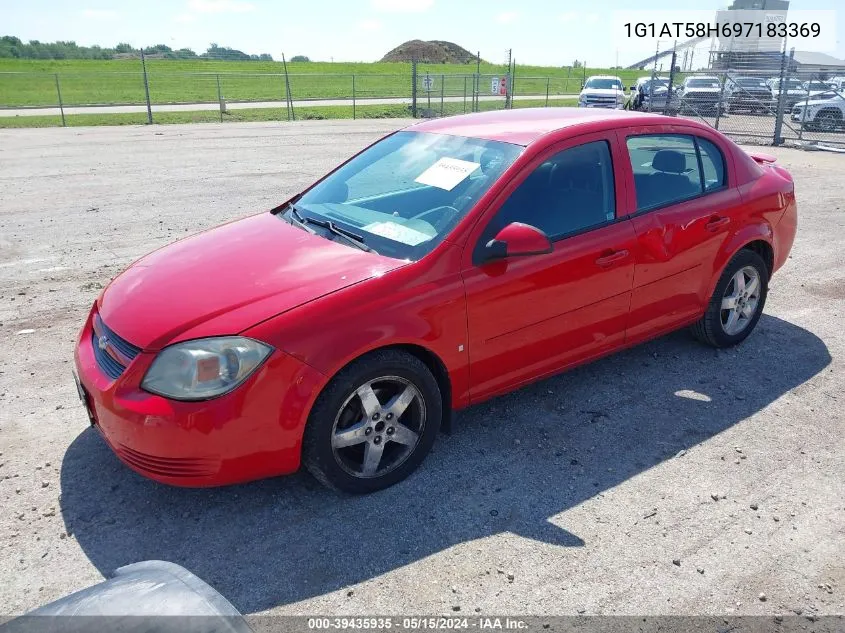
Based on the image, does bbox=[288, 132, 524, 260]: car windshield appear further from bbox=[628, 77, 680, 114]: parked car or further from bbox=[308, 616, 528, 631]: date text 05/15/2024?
bbox=[628, 77, 680, 114]: parked car

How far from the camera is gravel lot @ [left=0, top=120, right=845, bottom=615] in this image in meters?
2.77

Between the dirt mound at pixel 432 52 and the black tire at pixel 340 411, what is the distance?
370ft

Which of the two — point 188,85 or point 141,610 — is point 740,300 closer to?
point 141,610

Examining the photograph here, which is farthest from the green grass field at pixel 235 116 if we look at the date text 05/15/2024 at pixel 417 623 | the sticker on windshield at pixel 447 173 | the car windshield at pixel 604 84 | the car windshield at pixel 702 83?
the date text 05/15/2024 at pixel 417 623

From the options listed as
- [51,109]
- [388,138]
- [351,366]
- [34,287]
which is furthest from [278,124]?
[351,366]

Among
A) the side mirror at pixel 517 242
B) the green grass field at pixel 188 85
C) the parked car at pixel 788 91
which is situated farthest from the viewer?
the green grass field at pixel 188 85

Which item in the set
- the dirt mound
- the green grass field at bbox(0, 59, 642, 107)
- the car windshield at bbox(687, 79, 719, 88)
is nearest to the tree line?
the green grass field at bbox(0, 59, 642, 107)

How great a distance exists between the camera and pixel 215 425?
2.86 metres

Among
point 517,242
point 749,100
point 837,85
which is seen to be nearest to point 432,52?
point 837,85

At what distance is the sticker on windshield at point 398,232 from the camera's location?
138 inches

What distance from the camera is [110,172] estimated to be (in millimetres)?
12469

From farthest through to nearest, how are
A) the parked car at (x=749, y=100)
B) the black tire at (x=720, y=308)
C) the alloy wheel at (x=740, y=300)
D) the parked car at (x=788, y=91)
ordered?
the parked car at (x=749, y=100) → the parked car at (x=788, y=91) → the alloy wheel at (x=740, y=300) → the black tire at (x=720, y=308)

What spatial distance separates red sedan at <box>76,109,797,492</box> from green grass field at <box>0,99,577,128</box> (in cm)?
2085

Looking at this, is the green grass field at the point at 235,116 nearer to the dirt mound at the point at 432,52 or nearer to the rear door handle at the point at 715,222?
the rear door handle at the point at 715,222
